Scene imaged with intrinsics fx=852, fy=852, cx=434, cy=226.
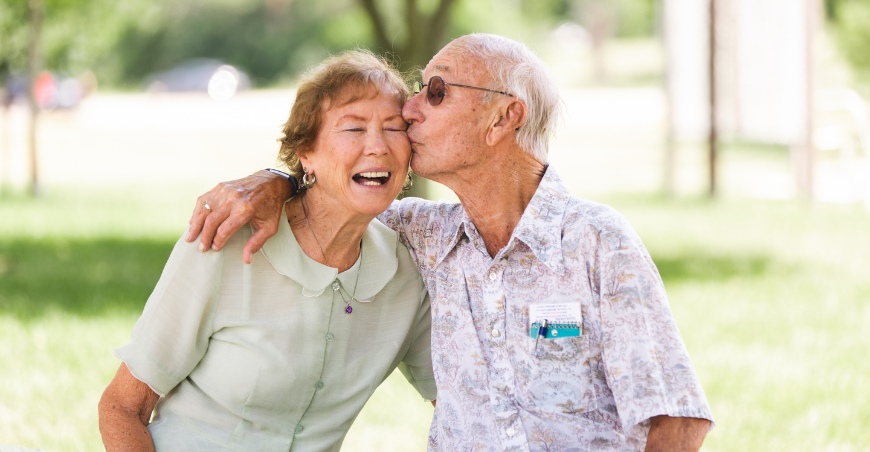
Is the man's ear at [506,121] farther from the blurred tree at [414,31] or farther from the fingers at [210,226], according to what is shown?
the blurred tree at [414,31]

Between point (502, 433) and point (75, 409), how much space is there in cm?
323

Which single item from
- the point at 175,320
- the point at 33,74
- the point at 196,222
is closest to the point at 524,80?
the point at 196,222

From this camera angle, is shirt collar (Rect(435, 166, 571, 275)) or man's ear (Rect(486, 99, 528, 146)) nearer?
shirt collar (Rect(435, 166, 571, 275))

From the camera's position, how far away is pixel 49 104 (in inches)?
1018

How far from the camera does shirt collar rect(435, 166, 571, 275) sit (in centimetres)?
262

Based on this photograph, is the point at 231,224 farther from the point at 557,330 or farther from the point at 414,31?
the point at 414,31

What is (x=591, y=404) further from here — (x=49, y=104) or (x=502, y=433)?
(x=49, y=104)

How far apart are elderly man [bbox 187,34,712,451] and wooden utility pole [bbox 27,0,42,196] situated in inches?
406

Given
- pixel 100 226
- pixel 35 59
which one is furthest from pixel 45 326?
pixel 35 59

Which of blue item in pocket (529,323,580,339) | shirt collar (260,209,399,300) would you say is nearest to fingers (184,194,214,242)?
shirt collar (260,209,399,300)

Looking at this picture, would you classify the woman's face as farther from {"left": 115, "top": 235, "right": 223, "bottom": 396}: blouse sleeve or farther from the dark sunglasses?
{"left": 115, "top": 235, "right": 223, "bottom": 396}: blouse sleeve

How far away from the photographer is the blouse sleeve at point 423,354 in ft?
10.4

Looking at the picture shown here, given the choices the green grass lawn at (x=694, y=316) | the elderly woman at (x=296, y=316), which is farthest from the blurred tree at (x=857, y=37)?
the elderly woman at (x=296, y=316)

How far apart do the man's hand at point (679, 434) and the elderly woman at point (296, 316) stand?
1000 mm
